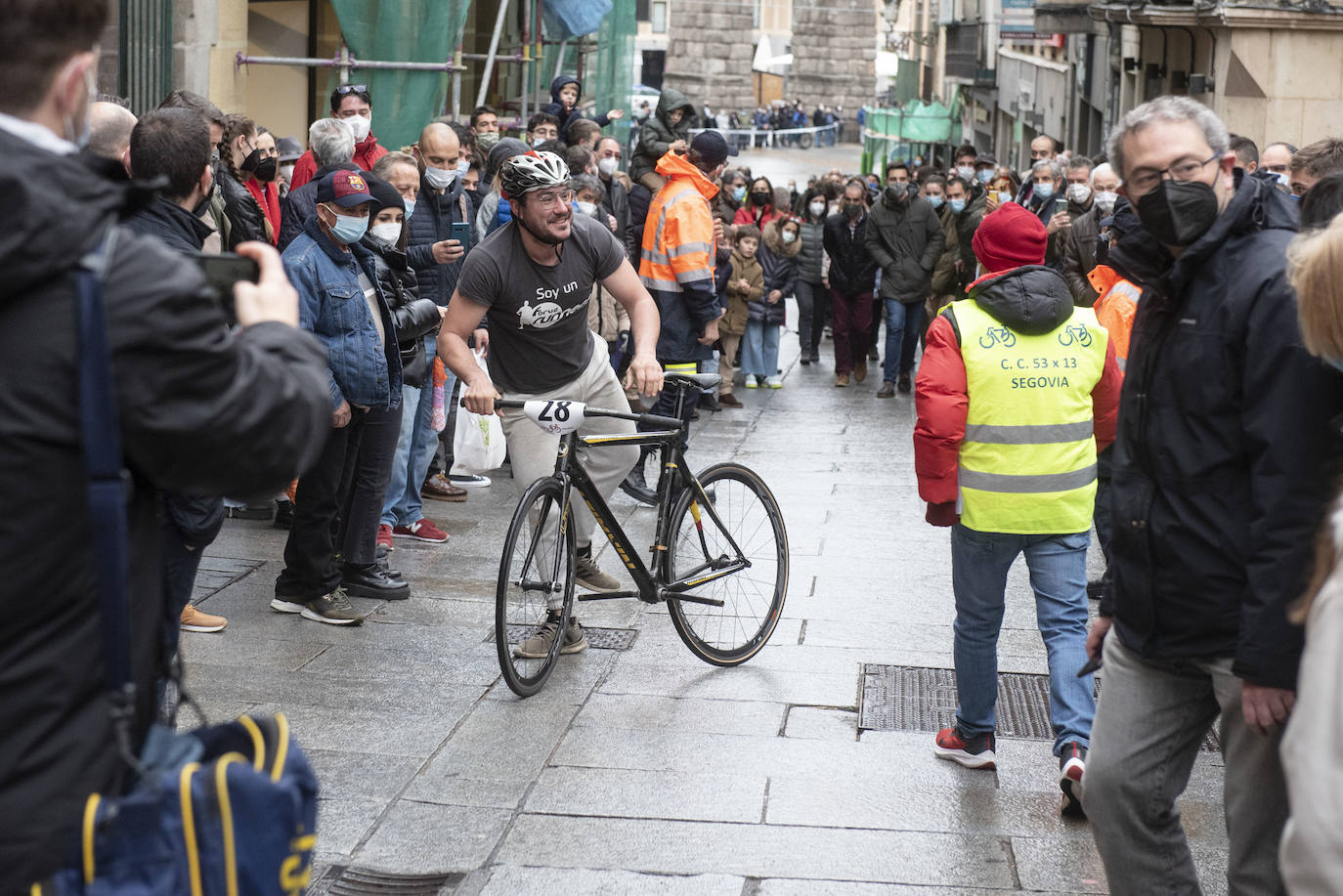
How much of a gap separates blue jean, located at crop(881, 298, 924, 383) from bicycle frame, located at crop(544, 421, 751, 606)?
7.94m

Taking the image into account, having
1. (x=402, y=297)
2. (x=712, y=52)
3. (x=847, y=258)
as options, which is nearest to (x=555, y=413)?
(x=402, y=297)

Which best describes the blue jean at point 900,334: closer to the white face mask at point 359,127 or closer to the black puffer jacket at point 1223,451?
the white face mask at point 359,127

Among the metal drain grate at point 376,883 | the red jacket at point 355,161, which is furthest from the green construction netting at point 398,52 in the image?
the metal drain grate at point 376,883

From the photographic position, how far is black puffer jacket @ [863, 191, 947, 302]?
45.8ft

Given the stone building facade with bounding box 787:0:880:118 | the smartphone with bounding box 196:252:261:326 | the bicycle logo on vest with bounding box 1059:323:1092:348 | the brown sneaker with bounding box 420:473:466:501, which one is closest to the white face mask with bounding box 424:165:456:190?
the brown sneaker with bounding box 420:473:466:501

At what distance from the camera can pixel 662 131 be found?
1315 cm

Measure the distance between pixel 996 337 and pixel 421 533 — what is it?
13.3 ft

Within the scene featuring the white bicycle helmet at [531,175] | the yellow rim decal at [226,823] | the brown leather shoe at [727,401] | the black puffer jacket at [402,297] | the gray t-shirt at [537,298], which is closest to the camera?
the yellow rim decal at [226,823]

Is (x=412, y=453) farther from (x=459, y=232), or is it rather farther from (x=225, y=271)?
(x=225, y=271)

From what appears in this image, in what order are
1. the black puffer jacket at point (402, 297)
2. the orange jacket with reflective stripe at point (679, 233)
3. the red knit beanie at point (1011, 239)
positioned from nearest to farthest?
the red knit beanie at point (1011, 239) < the black puffer jacket at point (402, 297) < the orange jacket with reflective stripe at point (679, 233)

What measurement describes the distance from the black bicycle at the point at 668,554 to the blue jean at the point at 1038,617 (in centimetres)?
134

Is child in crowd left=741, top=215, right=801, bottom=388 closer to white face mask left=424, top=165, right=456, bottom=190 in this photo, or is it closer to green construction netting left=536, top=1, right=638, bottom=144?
white face mask left=424, top=165, right=456, bottom=190

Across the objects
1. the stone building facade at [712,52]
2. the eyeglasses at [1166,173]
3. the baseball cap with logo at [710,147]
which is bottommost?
the eyeglasses at [1166,173]

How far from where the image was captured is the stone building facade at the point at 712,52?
62000mm
